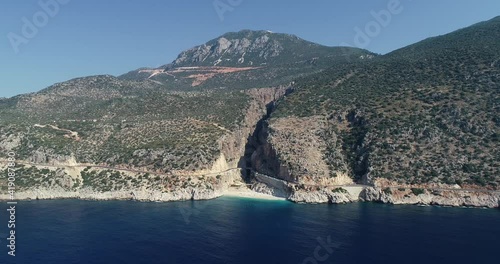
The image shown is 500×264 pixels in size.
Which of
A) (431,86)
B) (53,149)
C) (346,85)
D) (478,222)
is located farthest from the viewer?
(346,85)

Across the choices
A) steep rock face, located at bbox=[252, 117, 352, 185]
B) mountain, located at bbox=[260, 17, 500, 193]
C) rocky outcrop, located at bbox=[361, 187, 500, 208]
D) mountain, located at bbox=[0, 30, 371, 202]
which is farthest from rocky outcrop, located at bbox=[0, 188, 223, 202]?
rocky outcrop, located at bbox=[361, 187, 500, 208]

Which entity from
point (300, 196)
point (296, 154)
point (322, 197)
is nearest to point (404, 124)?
point (296, 154)

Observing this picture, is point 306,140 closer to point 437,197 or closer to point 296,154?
point 296,154

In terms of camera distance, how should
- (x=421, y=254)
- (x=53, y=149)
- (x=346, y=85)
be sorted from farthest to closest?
1. (x=346, y=85)
2. (x=53, y=149)
3. (x=421, y=254)

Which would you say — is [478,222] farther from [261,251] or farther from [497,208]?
[261,251]

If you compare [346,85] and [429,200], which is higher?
[346,85]

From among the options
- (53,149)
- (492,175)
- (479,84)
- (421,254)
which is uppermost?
(479,84)

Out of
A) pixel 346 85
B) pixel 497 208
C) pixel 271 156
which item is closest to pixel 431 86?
pixel 346 85
